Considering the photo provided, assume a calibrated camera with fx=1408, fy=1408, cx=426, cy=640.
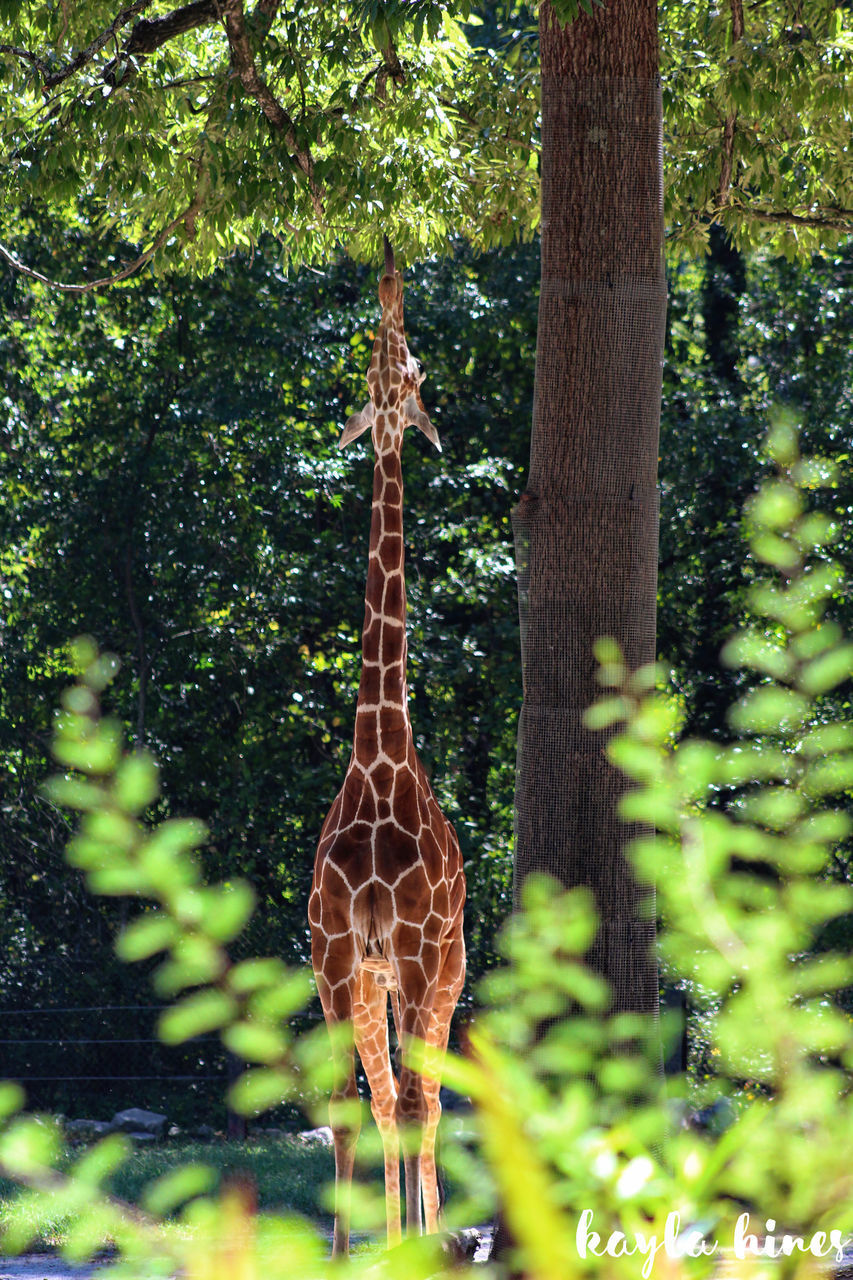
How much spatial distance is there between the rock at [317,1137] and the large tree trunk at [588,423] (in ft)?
21.2

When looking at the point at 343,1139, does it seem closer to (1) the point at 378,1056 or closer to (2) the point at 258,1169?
(1) the point at 378,1056

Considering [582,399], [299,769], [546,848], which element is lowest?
[546,848]

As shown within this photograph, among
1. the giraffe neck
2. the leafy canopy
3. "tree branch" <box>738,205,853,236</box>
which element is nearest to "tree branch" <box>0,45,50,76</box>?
the leafy canopy

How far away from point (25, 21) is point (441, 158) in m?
2.48

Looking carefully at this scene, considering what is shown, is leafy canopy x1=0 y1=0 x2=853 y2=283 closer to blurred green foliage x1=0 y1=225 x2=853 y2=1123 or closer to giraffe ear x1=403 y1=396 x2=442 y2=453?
giraffe ear x1=403 y1=396 x2=442 y2=453

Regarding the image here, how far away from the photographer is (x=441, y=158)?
7332 mm

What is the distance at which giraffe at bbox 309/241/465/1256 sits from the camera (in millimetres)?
4496

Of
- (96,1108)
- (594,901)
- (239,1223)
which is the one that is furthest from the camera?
(96,1108)

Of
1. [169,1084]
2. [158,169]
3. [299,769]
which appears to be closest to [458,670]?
[299,769]

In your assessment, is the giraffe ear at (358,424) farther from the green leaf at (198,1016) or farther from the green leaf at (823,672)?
the green leaf at (198,1016)

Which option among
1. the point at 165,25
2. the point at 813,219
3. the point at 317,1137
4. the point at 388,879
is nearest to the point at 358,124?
the point at 165,25

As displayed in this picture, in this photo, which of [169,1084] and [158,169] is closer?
[158,169]

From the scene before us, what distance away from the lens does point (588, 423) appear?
14.3 feet

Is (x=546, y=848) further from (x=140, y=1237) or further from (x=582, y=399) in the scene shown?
(x=140, y=1237)
